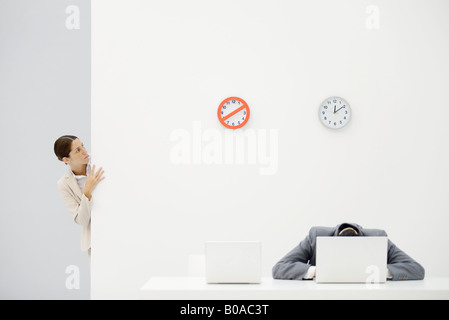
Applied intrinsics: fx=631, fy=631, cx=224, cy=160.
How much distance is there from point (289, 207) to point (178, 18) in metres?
1.65

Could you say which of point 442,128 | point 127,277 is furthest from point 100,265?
point 442,128

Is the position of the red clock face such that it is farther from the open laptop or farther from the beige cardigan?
the open laptop

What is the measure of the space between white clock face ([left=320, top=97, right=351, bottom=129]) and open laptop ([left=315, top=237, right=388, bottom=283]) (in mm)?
1857

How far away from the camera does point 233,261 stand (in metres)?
2.99

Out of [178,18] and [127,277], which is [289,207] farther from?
[178,18]

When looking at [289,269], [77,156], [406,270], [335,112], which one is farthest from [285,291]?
[77,156]

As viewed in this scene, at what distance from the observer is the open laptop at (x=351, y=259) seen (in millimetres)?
2965

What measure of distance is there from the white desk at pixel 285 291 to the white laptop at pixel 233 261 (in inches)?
1.8

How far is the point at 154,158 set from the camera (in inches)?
186

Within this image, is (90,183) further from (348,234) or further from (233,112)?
(348,234)

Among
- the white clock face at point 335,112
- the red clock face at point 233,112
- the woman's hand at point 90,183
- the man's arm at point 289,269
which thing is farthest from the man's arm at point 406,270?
the woman's hand at point 90,183

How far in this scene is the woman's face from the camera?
4656 millimetres

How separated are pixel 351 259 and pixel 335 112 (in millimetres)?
1932

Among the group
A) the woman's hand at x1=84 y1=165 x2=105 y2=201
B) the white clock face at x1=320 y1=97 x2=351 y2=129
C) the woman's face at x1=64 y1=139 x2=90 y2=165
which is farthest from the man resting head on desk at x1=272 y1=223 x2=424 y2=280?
the woman's face at x1=64 y1=139 x2=90 y2=165
